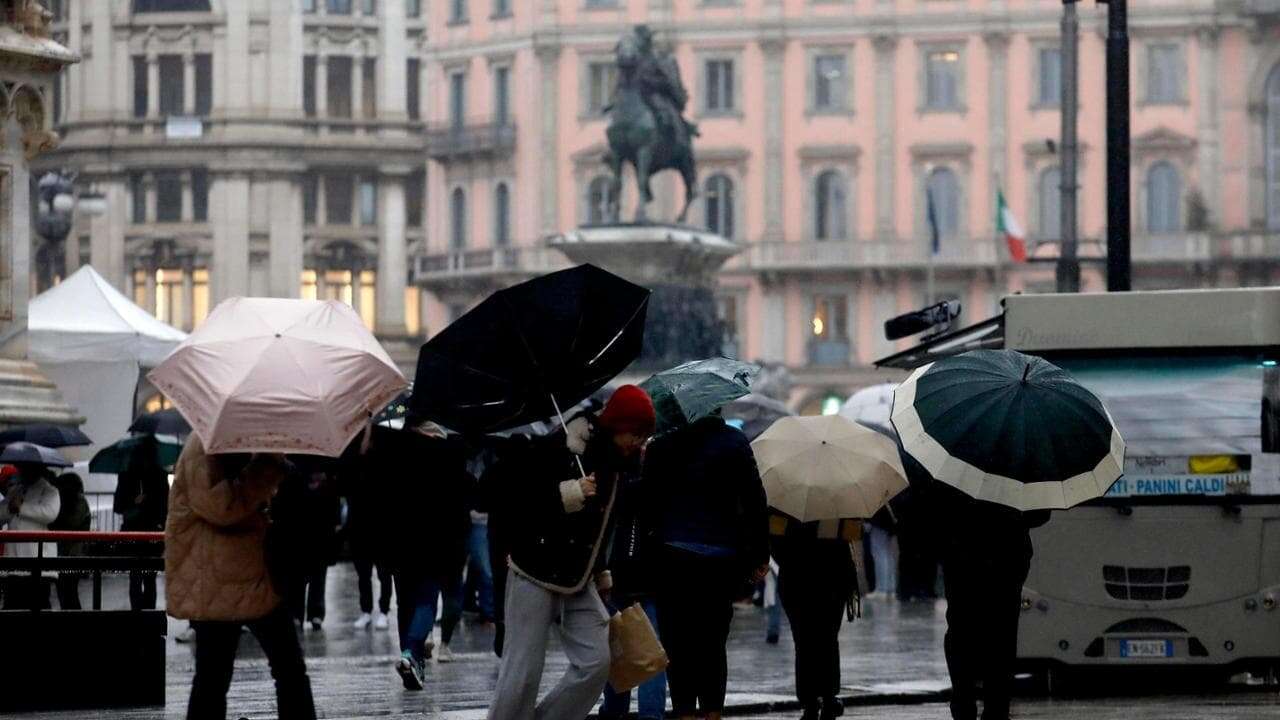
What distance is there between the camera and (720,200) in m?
81.2

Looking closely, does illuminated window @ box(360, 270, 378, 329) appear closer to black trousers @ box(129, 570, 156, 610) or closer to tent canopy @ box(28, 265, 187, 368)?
tent canopy @ box(28, 265, 187, 368)

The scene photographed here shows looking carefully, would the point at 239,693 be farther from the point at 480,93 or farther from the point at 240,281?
the point at 240,281

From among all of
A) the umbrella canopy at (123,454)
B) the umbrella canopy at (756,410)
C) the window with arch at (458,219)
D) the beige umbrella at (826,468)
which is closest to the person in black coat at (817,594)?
the beige umbrella at (826,468)

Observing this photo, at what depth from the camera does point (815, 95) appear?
3187 inches

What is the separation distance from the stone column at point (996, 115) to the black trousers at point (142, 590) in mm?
65272

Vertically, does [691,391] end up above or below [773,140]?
below

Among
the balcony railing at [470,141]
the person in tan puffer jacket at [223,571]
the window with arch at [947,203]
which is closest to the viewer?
the person in tan puffer jacket at [223,571]

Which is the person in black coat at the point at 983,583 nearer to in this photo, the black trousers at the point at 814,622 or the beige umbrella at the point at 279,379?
the black trousers at the point at 814,622

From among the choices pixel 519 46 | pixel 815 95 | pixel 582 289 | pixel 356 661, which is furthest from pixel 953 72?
pixel 582 289

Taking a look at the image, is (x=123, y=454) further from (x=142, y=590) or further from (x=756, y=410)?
(x=142, y=590)

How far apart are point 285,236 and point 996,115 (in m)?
22.4

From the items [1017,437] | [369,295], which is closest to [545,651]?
[1017,437]

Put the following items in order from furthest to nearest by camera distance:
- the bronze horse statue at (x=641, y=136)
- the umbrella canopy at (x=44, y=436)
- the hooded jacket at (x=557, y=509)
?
the bronze horse statue at (x=641, y=136), the umbrella canopy at (x=44, y=436), the hooded jacket at (x=557, y=509)

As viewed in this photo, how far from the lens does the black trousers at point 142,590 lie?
49.3 feet
